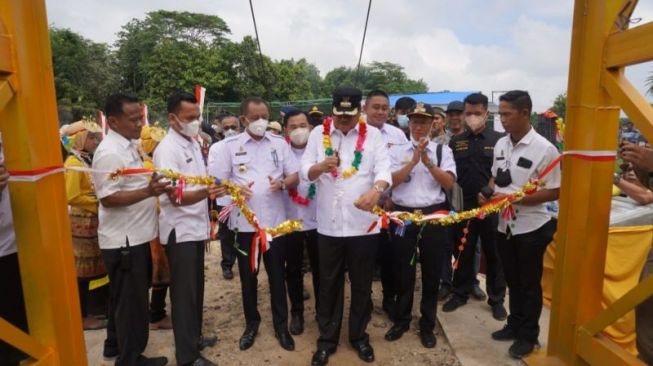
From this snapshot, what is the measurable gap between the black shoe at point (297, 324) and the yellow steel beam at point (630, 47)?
3639 millimetres

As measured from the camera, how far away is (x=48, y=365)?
1687 mm

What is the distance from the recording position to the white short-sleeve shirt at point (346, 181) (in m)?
3.54

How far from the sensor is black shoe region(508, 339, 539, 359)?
11.9 feet

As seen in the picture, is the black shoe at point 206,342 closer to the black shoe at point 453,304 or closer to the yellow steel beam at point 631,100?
the black shoe at point 453,304

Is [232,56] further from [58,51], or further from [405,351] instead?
[405,351]

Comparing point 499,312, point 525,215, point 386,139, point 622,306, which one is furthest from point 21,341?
point 499,312

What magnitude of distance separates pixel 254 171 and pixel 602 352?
305 centimetres

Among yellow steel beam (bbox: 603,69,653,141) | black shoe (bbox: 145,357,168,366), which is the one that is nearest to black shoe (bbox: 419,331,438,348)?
black shoe (bbox: 145,357,168,366)

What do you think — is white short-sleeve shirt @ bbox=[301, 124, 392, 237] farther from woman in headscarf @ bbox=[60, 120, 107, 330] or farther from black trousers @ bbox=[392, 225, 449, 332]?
woman in headscarf @ bbox=[60, 120, 107, 330]

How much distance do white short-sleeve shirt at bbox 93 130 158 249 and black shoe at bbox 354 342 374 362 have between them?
2.12m

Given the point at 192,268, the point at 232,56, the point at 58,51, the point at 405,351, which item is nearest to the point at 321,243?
the point at 192,268

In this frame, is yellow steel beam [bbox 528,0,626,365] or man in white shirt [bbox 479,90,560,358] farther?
man in white shirt [bbox 479,90,560,358]

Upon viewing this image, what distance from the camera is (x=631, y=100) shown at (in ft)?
5.21

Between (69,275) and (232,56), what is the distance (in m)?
37.4
